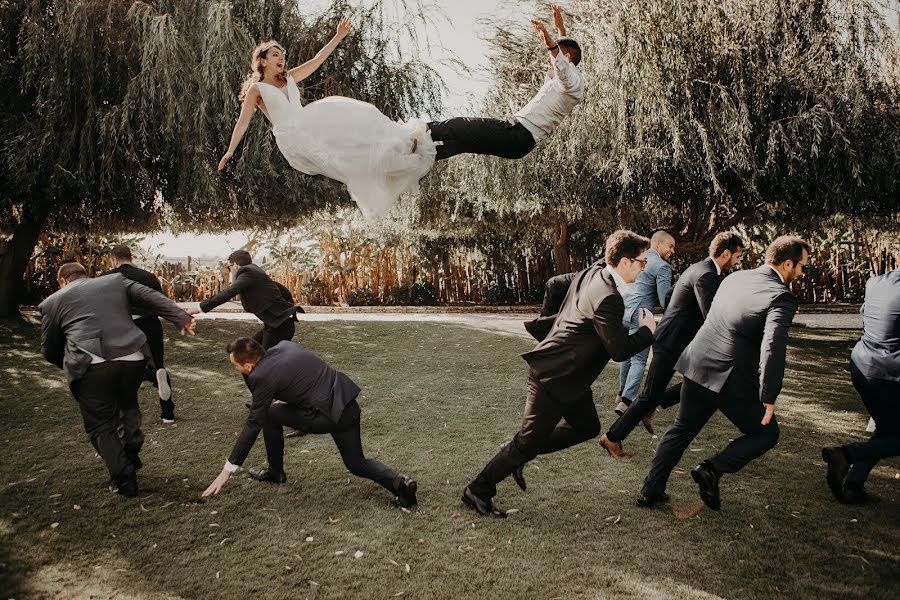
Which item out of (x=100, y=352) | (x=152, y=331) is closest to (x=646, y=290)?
(x=100, y=352)

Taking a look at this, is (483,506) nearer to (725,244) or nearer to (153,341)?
(725,244)

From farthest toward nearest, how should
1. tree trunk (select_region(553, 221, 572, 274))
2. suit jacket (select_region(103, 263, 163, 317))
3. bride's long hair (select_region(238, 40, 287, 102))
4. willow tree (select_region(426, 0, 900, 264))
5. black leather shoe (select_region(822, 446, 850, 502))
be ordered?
tree trunk (select_region(553, 221, 572, 274)) < willow tree (select_region(426, 0, 900, 264)) < suit jacket (select_region(103, 263, 163, 317)) < black leather shoe (select_region(822, 446, 850, 502)) < bride's long hair (select_region(238, 40, 287, 102))

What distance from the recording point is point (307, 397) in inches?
167

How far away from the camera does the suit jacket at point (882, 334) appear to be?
4.11 meters

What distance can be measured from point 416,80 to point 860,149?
21.3 feet

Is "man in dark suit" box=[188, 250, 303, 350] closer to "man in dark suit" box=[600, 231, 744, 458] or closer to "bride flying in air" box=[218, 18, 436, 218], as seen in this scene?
"bride flying in air" box=[218, 18, 436, 218]

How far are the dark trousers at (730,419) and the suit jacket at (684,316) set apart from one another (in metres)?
0.95

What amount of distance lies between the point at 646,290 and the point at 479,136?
10.4 ft

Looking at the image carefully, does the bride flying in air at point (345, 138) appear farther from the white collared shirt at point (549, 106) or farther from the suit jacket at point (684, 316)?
the suit jacket at point (684, 316)

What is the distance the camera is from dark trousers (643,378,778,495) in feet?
12.8

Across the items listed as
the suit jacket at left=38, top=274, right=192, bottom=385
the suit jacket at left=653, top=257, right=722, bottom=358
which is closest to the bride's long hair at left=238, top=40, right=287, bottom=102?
the suit jacket at left=38, top=274, right=192, bottom=385

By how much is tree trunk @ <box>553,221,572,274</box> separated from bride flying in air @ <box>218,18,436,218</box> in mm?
12535

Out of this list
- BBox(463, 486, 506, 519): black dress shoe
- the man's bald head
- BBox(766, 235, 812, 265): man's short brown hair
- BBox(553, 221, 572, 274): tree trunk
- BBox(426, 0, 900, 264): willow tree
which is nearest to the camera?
BBox(766, 235, 812, 265): man's short brown hair

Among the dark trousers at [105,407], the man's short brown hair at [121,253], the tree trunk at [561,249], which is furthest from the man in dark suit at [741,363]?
the tree trunk at [561,249]
